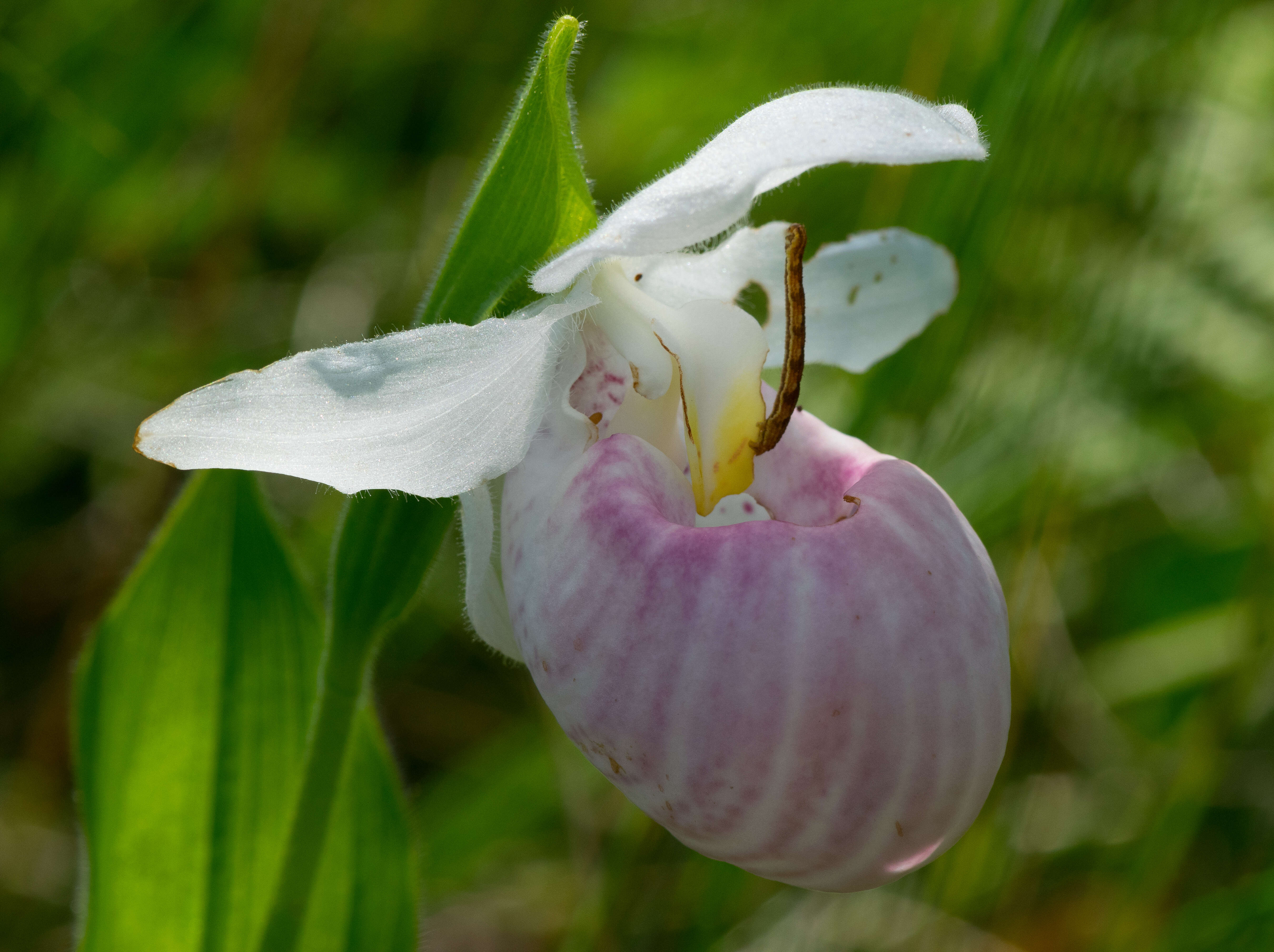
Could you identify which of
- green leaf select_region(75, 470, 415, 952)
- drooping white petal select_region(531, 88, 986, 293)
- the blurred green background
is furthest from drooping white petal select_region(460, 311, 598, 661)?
the blurred green background

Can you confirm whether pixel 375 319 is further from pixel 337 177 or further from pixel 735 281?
pixel 735 281

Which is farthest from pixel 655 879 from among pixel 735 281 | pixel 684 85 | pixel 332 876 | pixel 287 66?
pixel 287 66

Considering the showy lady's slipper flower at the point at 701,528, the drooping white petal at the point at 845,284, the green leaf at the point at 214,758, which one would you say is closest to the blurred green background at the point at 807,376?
the drooping white petal at the point at 845,284

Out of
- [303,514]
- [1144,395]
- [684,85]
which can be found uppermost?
[684,85]

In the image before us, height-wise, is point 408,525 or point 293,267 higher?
point 408,525

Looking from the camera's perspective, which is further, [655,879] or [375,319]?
[375,319]

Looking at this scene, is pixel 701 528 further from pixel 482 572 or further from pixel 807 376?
pixel 807 376
